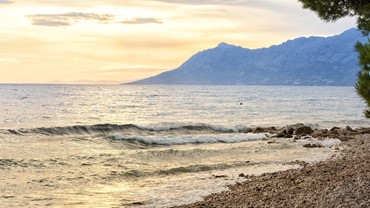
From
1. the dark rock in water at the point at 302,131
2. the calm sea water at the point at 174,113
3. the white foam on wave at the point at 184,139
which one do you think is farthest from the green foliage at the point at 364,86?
the dark rock in water at the point at 302,131

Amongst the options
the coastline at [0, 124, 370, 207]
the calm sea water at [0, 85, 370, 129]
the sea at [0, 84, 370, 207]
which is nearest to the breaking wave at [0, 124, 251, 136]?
the sea at [0, 84, 370, 207]

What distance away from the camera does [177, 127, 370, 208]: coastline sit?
1080 centimetres

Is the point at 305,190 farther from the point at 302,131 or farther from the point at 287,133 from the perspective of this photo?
the point at 302,131

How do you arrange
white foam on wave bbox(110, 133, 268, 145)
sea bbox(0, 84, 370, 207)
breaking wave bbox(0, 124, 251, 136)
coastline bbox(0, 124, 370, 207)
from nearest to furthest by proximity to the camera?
1. coastline bbox(0, 124, 370, 207)
2. sea bbox(0, 84, 370, 207)
3. white foam on wave bbox(110, 133, 268, 145)
4. breaking wave bbox(0, 124, 251, 136)

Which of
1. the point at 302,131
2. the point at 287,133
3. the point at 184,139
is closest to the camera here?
the point at 184,139

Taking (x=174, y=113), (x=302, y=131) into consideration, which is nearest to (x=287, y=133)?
(x=302, y=131)

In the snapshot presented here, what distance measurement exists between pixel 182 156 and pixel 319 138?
1243cm

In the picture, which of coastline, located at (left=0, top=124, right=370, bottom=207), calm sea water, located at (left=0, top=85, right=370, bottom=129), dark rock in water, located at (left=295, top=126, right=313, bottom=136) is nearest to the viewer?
coastline, located at (left=0, top=124, right=370, bottom=207)

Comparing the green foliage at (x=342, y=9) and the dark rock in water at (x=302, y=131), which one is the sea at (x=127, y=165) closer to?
the green foliage at (x=342, y=9)

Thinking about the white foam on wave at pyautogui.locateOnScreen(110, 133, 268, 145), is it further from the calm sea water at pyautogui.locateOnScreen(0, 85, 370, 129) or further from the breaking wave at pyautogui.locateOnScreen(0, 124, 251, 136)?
the calm sea water at pyautogui.locateOnScreen(0, 85, 370, 129)

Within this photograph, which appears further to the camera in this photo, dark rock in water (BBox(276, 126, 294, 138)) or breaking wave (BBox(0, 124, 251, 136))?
breaking wave (BBox(0, 124, 251, 136))

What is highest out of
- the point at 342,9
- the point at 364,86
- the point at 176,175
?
the point at 342,9

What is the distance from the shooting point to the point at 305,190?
12336 millimetres

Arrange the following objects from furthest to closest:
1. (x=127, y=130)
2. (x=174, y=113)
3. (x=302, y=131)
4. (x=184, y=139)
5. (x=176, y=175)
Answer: (x=174, y=113) → (x=127, y=130) → (x=302, y=131) → (x=184, y=139) → (x=176, y=175)
